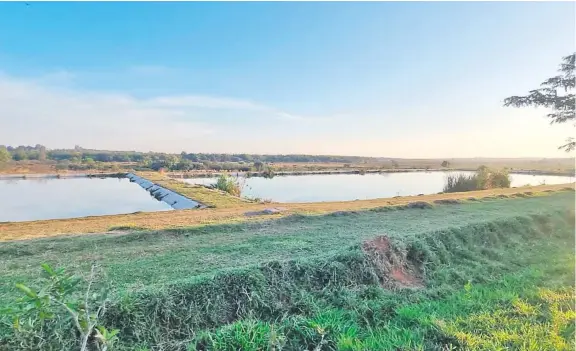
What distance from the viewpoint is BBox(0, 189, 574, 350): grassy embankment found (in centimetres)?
266

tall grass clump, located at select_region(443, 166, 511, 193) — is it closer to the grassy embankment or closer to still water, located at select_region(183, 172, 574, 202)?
still water, located at select_region(183, 172, 574, 202)

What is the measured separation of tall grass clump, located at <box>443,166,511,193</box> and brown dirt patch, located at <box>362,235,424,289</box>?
53.8 ft

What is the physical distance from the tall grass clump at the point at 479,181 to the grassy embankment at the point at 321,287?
14.0 m

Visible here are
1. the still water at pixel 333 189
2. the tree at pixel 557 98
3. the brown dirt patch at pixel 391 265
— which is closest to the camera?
the brown dirt patch at pixel 391 265

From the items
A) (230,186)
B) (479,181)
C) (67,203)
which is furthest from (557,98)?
(67,203)

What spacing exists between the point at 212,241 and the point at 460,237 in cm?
413

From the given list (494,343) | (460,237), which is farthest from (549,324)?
(460,237)

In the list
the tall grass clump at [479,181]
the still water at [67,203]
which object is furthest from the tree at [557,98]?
the still water at [67,203]

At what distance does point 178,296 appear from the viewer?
2893 millimetres

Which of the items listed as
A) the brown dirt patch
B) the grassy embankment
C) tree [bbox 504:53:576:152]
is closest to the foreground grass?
the grassy embankment

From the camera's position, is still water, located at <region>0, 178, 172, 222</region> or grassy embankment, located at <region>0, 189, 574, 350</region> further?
still water, located at <region>0, 178, 172, 222</region>

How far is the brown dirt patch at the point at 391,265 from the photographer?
4.01m

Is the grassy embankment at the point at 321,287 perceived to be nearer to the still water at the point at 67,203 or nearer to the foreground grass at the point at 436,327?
the foreground grass at the point at 436,327

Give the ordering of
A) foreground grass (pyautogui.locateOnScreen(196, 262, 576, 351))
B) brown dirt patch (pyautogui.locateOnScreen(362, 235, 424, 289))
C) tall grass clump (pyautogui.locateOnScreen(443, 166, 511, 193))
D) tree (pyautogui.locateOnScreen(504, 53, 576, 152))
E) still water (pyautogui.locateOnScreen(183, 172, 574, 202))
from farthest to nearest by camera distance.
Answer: tall grass clump (pyautogui.locateOnScreen(443, 166, 511, 193)) < still water (pyautogui.locateOnScreen(183, 172, 574, 202)) < tree (pyautogui.locateOnScreen(504, 53, 576, 152)) < brown dirt patch (pyautogui.locateOnScreen(362, 235, 424, 289)) < foreground grass (pyautogui.locateOnScreen(196, 262, 576, 351))
